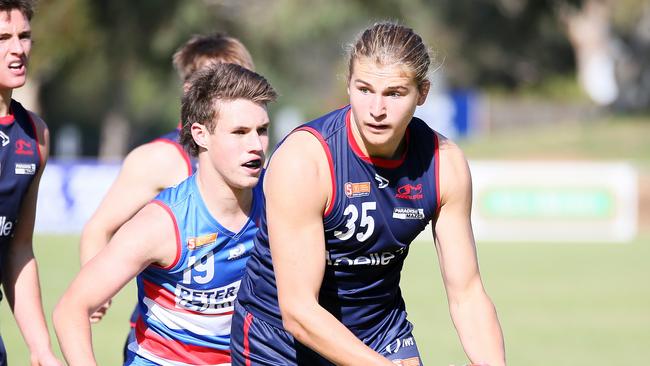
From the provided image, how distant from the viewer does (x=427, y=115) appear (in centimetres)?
3409

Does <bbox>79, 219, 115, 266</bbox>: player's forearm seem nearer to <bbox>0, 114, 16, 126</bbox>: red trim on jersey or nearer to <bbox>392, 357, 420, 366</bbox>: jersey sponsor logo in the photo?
<bbox>0, 114, 16, 126</bbox>: red trim on jersey

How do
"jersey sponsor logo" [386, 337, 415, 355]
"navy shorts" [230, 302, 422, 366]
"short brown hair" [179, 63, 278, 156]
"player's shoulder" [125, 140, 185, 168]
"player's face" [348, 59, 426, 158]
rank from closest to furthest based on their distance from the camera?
"player's face" [348, 59, 426, 158], "navy shorts" [230, 302, 422, 366], "jersey sponsor logo" [386, 337, 415, 355], "short brown hair" [179, 63, 278, 156], "player's shoulder" [125, 140, 185, 168]

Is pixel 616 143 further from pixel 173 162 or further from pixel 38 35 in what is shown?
pixel 173 162

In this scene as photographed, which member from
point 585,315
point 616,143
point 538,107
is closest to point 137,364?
point 585,315

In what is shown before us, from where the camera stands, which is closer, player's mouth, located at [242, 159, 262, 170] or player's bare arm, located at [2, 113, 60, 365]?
player's mouth, located at [242, 159, 262, 170]

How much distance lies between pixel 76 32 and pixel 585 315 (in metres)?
21.0

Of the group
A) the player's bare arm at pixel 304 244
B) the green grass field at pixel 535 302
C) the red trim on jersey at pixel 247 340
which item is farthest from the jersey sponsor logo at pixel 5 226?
the green grass field at pixel 535 302

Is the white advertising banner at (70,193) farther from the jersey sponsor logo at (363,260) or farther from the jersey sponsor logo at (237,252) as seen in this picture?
the jersey sponsor logo at (363,260)

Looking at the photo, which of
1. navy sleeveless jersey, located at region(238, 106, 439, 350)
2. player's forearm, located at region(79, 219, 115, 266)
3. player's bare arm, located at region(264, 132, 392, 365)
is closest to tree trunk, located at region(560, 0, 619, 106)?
player's forearm, located at region(79, 219, 115, 266)

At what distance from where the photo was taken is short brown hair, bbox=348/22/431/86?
3.82 metres

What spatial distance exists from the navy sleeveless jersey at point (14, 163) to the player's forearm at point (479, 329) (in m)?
2.02

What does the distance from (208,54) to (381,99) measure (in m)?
2.09

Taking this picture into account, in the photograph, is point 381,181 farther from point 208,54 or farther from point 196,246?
point 208,54

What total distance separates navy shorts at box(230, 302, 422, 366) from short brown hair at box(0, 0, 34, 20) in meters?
1.72
